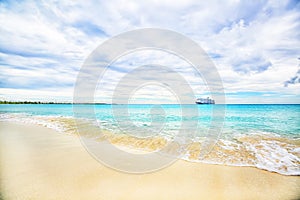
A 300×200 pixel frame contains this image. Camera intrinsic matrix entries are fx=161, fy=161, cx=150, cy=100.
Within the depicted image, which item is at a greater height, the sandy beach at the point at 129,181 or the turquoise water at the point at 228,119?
the turquoise water at the point at 228,119

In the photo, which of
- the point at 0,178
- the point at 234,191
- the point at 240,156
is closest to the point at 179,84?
the point at 240,156

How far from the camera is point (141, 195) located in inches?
117

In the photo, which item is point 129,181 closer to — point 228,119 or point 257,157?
point 257,157

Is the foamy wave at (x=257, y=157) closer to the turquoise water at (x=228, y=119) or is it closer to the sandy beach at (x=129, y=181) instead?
the sandy beach at (x=129, y=181)

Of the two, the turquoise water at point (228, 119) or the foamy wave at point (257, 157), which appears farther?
the turquoise water at point (228, 119)

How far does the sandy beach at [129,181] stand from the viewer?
299cm

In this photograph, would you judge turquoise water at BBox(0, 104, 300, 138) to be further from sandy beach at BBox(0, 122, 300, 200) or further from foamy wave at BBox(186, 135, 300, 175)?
sandy beach at BBox(0, 122, 300, 200)

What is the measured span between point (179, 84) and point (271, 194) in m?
→ 6.45

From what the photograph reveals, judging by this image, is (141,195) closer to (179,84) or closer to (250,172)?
(250,172)

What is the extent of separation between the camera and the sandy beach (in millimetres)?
2988

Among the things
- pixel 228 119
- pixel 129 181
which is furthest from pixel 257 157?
pixel 228 119

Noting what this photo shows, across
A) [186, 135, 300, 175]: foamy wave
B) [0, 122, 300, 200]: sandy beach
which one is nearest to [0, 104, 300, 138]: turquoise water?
[186, 135, 300, 175]: foamy wave

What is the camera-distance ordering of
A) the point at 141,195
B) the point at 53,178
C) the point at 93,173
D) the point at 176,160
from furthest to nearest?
the point at 176,160
the point at 93,173
the point at 53,178
the point at 141,195

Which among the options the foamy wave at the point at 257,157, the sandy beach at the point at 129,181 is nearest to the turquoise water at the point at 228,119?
the foamy wave at the point at 257,157
